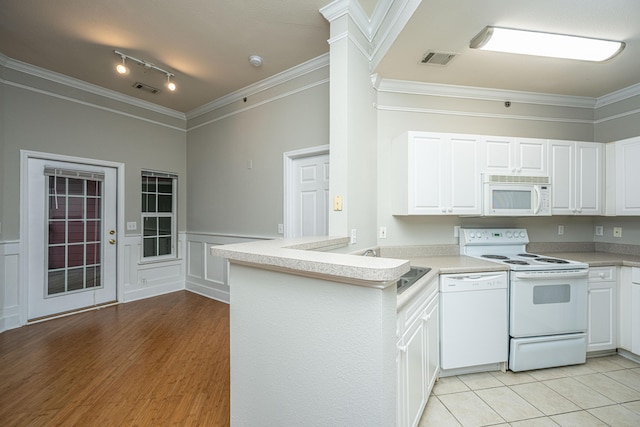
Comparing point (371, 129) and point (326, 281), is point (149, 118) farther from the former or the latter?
point (326, 281)

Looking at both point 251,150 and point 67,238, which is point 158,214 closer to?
point 67,238

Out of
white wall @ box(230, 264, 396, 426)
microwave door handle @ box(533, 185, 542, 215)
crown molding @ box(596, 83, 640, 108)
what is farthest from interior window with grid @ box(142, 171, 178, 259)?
crown molding @ box(596, 83, 640, 108)

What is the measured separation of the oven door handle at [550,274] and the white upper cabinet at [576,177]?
2.29 feet

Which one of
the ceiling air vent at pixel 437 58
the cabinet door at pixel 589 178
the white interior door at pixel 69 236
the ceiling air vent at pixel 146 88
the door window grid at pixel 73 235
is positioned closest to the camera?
the ceiling air vent at pixel 437 58

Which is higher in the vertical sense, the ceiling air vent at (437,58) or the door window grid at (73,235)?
the ceiling air vent at (437,58)

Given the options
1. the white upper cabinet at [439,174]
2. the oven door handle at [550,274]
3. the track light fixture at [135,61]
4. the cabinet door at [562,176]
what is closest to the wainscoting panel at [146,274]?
the track light fixture at [135,61]

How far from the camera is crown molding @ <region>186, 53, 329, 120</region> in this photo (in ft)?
10.1

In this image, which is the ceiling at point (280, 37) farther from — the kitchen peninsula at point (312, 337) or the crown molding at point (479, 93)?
the kitchen peninsula at point (312, 337)

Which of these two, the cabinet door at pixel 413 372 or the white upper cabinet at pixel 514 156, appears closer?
the cabinet door at pixel 413 372

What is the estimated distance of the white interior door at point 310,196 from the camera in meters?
3.13

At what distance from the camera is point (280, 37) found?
8.78 ft

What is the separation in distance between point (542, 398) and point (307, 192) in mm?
2708

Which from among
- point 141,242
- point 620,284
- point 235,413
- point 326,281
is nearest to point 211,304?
point 141,242

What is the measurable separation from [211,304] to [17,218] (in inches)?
95.8
